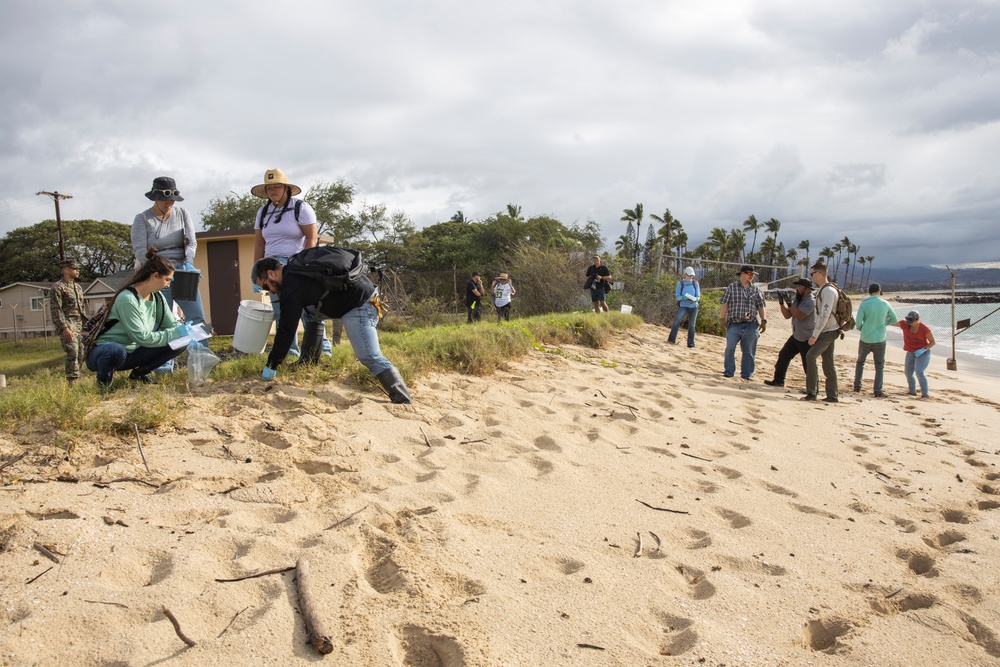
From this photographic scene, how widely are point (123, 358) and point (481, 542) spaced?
10.4 feet

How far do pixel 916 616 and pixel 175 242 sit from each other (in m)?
5.87

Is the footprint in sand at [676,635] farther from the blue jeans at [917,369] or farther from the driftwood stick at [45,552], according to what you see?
the blue jeans at [917,369]

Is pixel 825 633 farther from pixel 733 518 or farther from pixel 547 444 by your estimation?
pixel 547 444

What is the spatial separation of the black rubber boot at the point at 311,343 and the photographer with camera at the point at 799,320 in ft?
19.7

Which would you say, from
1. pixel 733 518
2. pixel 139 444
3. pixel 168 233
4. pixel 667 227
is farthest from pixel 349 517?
pixel 667 227

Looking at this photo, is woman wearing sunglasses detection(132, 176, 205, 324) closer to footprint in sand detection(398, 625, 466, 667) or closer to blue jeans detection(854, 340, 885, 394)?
footprint in sand detection(398, 625, 466, 667)

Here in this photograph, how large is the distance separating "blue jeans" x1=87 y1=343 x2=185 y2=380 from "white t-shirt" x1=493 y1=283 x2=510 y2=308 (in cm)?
888

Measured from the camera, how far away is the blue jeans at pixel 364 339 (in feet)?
→ 15.1

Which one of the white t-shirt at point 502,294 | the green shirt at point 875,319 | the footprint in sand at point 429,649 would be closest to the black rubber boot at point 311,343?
the footprint in sand at point 429,649

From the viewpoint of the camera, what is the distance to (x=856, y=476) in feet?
13.8

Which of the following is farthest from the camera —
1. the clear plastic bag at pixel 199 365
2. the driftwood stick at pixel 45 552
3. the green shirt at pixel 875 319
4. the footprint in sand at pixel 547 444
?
the green shirt at pixel 875 319

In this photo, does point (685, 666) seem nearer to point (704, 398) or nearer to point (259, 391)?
point (259, 391)

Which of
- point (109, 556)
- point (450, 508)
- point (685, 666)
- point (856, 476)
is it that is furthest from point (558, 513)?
point (856, 476)

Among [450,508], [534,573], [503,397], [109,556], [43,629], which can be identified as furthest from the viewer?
[503,397]
